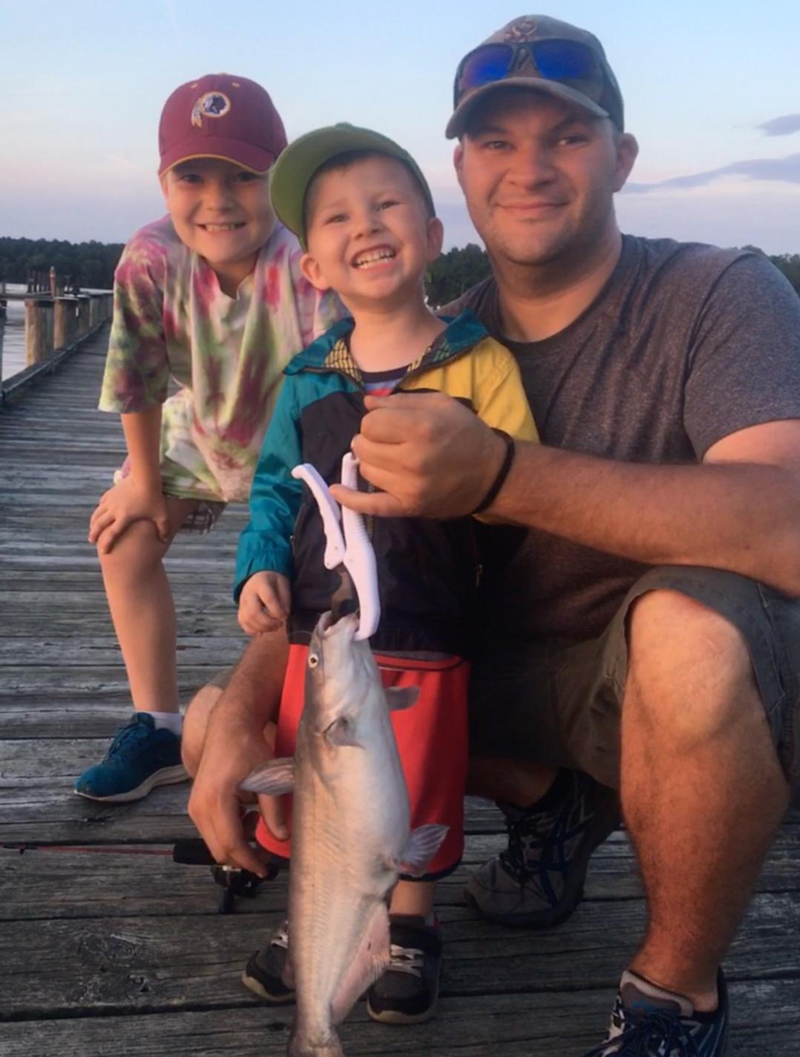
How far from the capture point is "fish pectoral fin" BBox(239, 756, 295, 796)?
188 cm

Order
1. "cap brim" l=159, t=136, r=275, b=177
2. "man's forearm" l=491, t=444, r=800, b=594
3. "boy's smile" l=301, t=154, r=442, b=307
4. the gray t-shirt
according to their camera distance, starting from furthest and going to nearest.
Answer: "cap brim" l=159, t=136, r=275, b=177 → "boy's smile" l=301, t=154, r=442, b=307 → the gray t-shirt → "man's forearm" l=491, t=444, r=800, b=594

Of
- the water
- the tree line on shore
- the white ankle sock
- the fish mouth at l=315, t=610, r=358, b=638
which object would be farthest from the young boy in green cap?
the tree line on shore

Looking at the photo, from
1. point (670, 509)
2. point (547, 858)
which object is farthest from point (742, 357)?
point (547, 858)

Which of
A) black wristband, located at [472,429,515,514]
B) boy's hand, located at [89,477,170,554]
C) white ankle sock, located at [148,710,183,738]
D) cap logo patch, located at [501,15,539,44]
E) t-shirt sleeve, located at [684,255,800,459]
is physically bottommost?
white ankle sock, located at [148,710,183,738]

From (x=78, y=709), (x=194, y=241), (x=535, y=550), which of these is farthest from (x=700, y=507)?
(x=78, y=709)

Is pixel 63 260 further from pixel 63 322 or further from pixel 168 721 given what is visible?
pixel 168 721

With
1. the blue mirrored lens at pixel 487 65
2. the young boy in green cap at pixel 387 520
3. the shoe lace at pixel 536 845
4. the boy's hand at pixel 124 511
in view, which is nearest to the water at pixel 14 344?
the boy's hand at pixel 124 511

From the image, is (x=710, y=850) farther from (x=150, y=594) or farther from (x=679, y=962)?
(x=150, y=594)

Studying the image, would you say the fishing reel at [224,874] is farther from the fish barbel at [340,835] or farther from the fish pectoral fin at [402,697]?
the fish pectoral fin at [402,697]

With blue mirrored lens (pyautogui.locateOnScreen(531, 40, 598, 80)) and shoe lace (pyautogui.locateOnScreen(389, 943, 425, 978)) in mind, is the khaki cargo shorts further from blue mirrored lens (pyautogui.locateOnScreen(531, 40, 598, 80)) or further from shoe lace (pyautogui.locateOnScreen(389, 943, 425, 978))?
blue mirrored lens (pyautogui.locateOnScreen(531, 40, 598, 80))

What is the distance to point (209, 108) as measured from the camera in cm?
291

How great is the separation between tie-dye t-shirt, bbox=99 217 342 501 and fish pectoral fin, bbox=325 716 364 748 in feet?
4.96

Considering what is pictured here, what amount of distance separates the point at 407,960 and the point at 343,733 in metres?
0.78

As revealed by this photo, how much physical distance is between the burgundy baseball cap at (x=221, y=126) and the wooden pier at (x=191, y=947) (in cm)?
176
